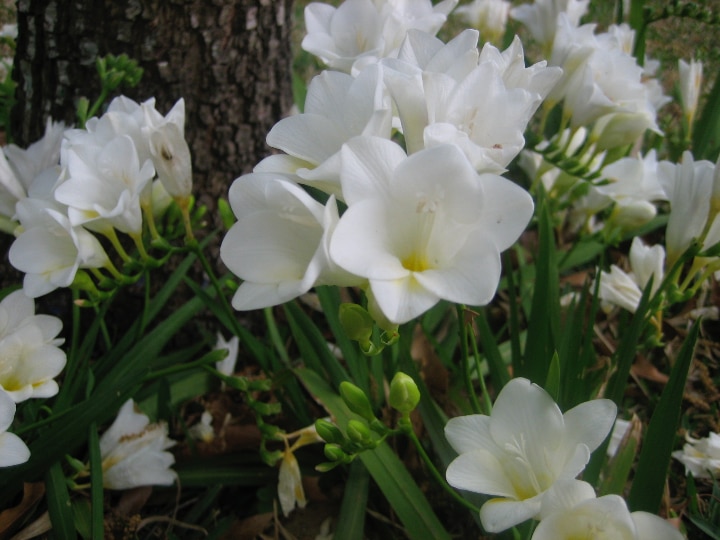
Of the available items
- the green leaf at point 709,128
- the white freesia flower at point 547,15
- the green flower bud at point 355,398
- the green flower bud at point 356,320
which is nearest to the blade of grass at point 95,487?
the green flower bud at point 355,398

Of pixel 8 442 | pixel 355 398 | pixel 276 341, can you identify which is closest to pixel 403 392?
pixel 355 398

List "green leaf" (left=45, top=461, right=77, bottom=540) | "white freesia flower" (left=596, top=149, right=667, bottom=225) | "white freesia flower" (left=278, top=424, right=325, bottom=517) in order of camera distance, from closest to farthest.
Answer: "green leaf" (left=45, top=461, right=77, bottom=540)
"white freesia flower" (left=278, top=424, right=325, bottom=517)
"white freesia flower" (left=596, top=149, right=667, bottom=225)

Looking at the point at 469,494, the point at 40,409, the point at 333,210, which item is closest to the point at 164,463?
the point at 40,409

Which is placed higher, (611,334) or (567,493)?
Answer: (567,493)

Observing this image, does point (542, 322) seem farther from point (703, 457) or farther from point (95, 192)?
point (95, 192)

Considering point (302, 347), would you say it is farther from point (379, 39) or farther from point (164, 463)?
point (379, 39)

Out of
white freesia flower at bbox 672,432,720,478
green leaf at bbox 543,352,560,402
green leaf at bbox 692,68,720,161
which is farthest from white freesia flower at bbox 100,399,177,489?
green leaf at bbox 692,68,720,161

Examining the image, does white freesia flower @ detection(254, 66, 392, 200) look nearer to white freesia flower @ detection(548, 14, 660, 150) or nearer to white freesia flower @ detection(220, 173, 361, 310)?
white freesia flower @ detection(220, 173, 361, 310)

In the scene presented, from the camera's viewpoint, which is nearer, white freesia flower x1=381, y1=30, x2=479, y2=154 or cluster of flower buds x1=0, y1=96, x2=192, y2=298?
white freesia flower x1=381, y1=30, x2=479, y2=154
